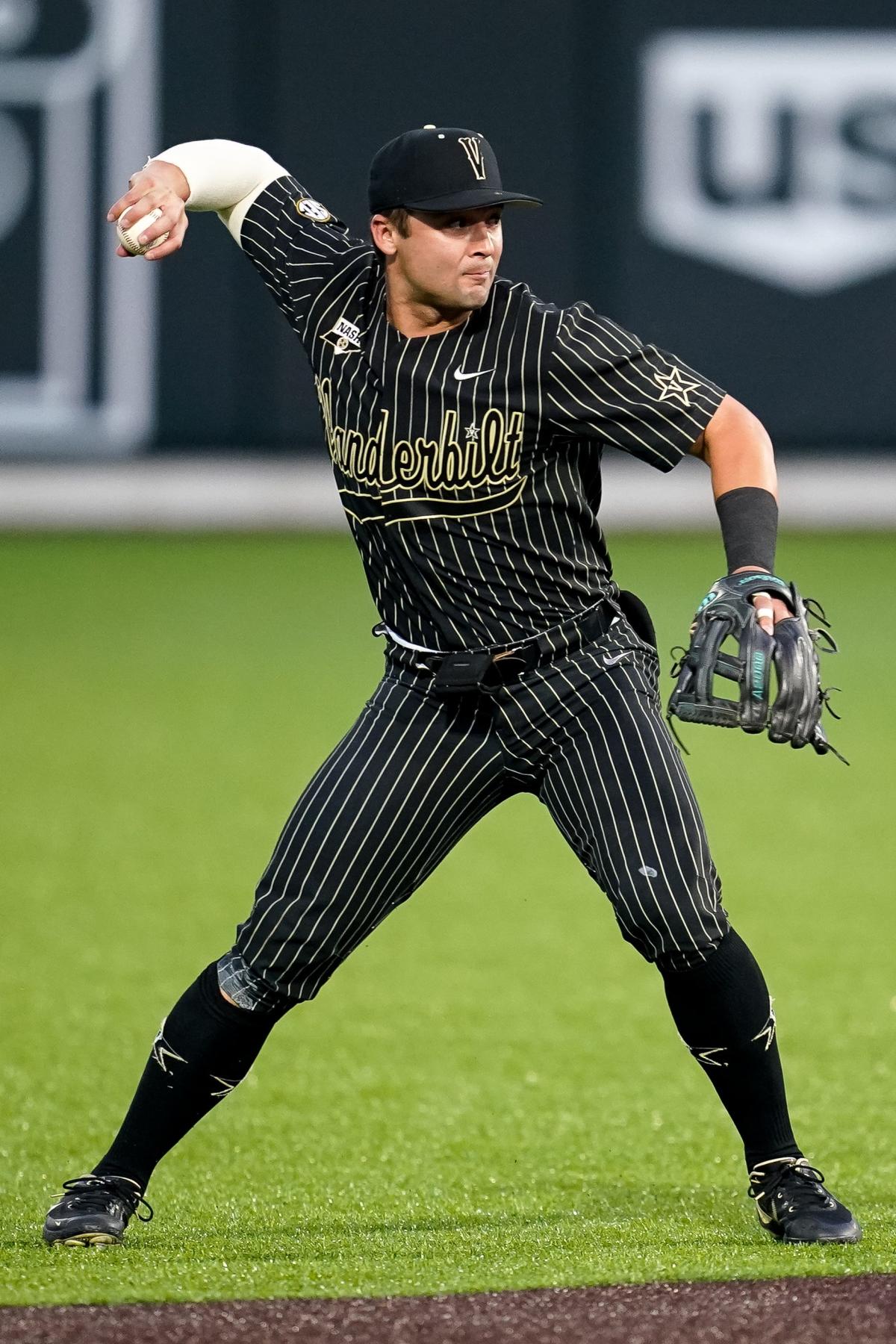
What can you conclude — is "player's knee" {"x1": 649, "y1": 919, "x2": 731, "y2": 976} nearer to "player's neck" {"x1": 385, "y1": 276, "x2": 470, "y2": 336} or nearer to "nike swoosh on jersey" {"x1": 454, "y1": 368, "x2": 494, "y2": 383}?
"nike swoosh on jersey" {"x1": 454, "y1": 368, "x2": 494, "y2": 383}

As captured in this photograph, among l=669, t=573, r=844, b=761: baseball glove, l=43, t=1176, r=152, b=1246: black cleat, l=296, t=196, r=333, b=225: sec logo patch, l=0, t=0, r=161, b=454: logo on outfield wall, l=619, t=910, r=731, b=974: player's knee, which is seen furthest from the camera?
l=0, t=0, r=161, b=454: logo on outfield wall

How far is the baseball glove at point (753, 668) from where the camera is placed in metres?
3.68

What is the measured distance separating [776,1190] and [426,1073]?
1.68 m

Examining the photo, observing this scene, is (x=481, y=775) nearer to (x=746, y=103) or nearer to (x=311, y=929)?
(x=311, y=929)

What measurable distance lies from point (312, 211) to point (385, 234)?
44 cm

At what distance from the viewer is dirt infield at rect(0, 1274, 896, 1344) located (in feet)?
10.8

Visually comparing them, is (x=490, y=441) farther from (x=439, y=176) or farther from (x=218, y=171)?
(x=218, y=171)

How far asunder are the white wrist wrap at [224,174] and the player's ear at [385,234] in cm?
43

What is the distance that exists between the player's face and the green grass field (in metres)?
1.85

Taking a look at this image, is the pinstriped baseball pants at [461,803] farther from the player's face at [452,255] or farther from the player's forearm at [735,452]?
the player's face at [452,255]

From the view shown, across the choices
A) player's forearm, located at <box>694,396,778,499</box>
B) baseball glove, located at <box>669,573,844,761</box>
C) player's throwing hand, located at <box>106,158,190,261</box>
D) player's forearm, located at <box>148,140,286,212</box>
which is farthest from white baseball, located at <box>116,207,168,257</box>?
baseball glove, located at <box>669,573,844,761</box>

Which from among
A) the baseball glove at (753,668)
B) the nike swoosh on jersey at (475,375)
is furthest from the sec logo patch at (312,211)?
the baseball glove at (753,668)

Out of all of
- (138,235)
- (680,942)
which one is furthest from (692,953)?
(138,235)

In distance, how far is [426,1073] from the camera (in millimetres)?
5492
